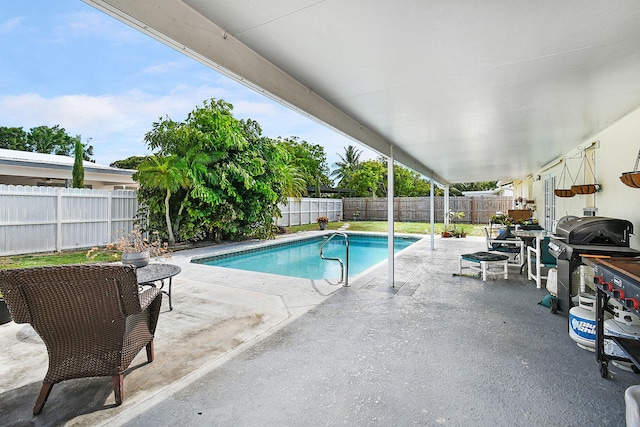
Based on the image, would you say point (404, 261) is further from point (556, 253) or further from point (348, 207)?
point (348, 207)

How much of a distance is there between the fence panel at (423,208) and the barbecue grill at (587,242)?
54.2 feet

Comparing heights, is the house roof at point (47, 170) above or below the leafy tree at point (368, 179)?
below

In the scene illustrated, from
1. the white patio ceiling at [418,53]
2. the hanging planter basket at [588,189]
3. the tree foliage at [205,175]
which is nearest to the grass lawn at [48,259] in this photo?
the tree foliage at [205,175]

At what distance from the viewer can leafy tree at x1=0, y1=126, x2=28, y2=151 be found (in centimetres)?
2320

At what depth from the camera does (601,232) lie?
3322mm

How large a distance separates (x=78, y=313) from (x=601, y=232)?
4710 mm

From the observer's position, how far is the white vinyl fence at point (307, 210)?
15.8 m

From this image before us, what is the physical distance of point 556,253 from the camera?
3691 mm

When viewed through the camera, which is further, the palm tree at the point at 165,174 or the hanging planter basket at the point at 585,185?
the palm tree at the point at 165,174

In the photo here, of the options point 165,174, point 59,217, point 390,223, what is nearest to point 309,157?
point 165,174

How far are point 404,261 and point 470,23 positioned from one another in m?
6.13

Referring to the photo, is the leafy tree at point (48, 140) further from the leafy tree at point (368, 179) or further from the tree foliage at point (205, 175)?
the leafy tree at point (368, 179)

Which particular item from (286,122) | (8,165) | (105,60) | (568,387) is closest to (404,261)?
(568,387)

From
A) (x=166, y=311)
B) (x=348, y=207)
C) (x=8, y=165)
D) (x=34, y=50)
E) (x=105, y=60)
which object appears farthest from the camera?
(x=348, y=207)
